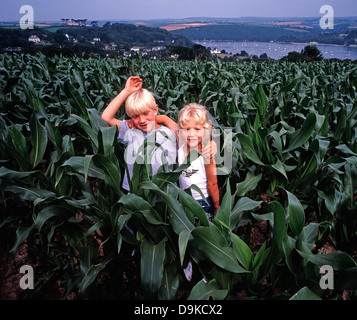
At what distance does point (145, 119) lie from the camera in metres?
1.55

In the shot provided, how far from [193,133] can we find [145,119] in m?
0.34

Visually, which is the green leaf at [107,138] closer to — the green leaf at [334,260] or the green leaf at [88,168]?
the green leaf at [88,168]

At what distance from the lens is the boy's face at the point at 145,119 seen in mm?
1542

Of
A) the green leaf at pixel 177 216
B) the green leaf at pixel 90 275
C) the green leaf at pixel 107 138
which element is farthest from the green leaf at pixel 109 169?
the green leaf at pixel 90 275

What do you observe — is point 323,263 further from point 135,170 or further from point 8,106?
point 8,106

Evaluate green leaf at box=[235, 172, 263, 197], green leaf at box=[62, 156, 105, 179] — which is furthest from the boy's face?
green leaf at box=[235, 172, 263, 197]

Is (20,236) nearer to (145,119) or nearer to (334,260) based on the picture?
(145,119)

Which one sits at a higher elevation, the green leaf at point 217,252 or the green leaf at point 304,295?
the green leaf at point 217,252

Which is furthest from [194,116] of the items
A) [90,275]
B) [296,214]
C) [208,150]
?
[90,275]

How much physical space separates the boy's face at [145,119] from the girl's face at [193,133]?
0.78 feet
